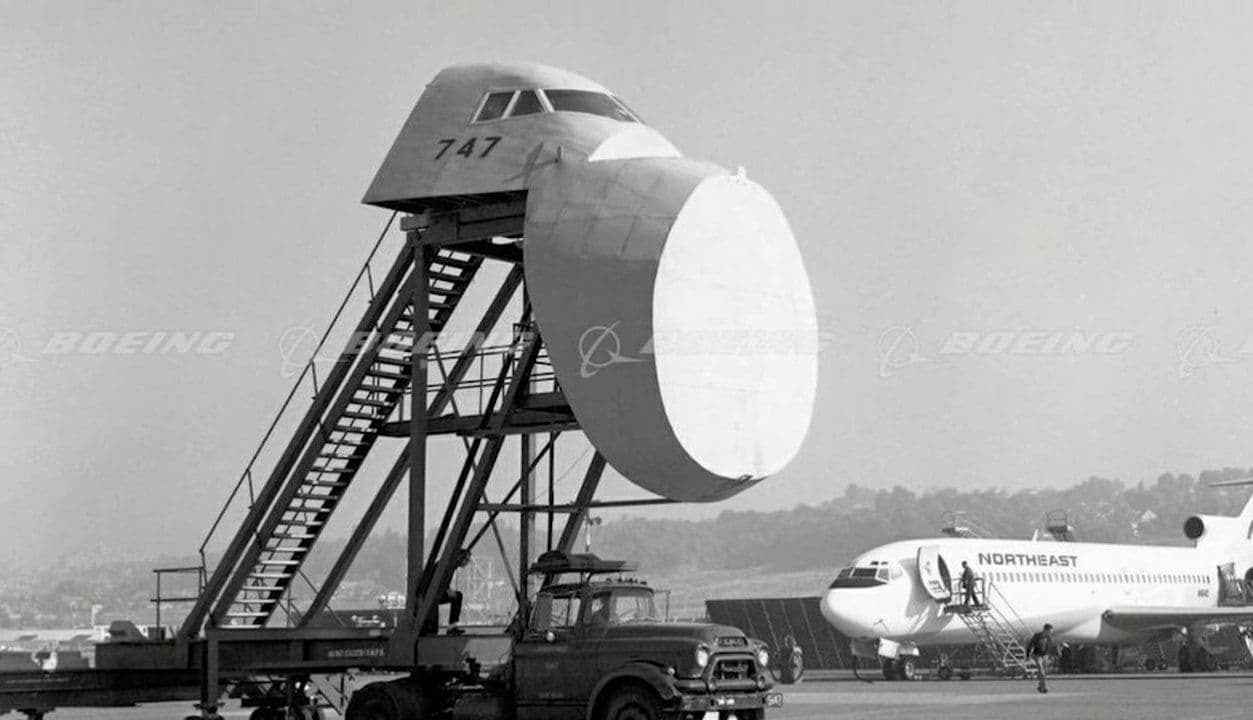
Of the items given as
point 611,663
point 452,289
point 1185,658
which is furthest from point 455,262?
point 1185,658

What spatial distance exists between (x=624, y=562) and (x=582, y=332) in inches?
115

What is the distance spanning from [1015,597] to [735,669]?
29.6m

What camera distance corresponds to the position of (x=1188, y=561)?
187 ft

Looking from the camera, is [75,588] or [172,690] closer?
[172,690]

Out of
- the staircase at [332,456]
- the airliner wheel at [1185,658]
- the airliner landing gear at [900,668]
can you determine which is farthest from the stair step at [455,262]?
the airliner wheel at [1185,658]

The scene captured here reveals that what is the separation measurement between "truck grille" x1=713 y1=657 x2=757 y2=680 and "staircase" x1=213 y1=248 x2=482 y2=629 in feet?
21.3

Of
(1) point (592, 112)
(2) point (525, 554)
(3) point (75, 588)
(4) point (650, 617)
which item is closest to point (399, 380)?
(2) point (525, 554)

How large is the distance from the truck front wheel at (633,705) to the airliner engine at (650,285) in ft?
8.81

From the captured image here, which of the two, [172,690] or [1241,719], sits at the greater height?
[172,690]

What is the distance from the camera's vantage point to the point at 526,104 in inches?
843

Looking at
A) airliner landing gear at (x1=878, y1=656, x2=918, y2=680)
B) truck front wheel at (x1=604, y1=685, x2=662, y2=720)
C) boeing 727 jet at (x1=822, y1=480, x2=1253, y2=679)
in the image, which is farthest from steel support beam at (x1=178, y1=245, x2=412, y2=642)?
airliner landing gear at (x1=878, y1=656, x2=918, y2=680)

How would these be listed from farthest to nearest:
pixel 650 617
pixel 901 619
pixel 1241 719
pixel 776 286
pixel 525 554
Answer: pixel 901 619, pixel 1241 719, pixel 525 554, pixel 776 286, pixel 650 617

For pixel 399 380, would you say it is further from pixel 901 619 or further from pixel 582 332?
pixel 901 619

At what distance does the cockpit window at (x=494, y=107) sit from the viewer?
70.6 ft
